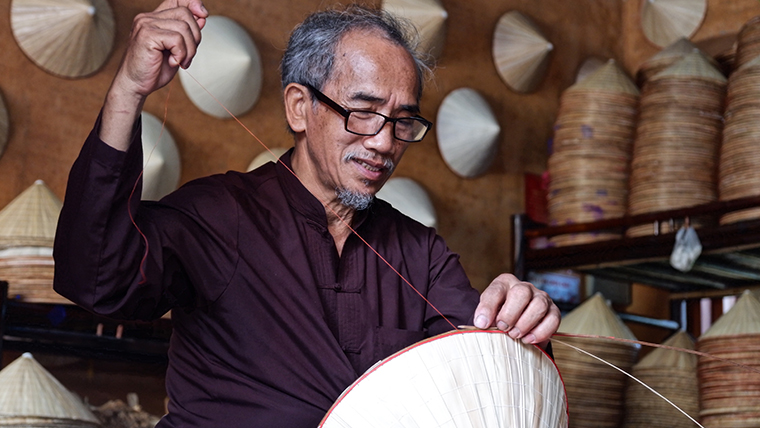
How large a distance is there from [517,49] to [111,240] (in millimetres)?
2788

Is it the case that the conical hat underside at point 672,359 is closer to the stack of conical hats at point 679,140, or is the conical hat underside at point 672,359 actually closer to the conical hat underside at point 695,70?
the stack of conical hats at point 679,140

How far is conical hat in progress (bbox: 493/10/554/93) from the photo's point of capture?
141 inches

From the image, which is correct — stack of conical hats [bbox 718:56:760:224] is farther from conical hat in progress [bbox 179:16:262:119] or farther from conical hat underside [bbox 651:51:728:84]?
conical hat in progress [bbox 179:16:262:119]

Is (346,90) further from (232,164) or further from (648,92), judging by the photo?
(648,92)

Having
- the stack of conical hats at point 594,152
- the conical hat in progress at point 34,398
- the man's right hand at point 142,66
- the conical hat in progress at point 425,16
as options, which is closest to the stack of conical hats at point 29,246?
the conical hat in progress at point 34,398

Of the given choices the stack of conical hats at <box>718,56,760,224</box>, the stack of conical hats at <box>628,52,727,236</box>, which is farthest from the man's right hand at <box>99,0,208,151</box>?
the stack of conical hats at <box>628,52,727,236</box>

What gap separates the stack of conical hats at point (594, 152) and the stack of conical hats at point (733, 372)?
587 millimetres

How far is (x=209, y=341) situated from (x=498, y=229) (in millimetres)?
2420

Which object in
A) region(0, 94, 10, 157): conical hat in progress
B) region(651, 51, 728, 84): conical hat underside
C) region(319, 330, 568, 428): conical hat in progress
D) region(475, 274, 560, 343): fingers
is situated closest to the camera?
region(319, 330, 568, 428): conical hat in progress

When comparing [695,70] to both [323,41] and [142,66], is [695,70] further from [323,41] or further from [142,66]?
[142,66]

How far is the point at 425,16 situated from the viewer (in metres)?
3.14

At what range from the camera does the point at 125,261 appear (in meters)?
1.10

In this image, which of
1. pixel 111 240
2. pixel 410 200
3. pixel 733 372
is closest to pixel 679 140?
pixel 733 372

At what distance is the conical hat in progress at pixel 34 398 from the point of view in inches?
76.7
